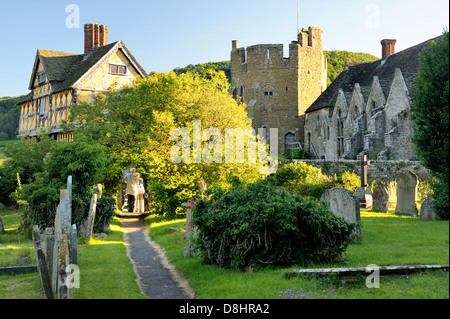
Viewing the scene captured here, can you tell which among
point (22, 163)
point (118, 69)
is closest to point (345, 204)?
point (22, 163)

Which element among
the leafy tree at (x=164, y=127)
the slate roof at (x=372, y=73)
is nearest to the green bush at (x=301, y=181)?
the leafy tree at (x=164, y=127)

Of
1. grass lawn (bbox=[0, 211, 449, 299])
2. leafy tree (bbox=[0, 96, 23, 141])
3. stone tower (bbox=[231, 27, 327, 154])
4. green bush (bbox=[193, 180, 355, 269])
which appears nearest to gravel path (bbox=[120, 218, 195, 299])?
grass lawn (bbox=[0, 211, 449, 299])

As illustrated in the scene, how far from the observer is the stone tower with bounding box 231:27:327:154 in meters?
49.5

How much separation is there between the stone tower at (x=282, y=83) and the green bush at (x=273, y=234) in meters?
39.3

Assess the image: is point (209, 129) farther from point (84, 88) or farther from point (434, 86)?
point (84, 88)

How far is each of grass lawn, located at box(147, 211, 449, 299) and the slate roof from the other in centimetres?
2549

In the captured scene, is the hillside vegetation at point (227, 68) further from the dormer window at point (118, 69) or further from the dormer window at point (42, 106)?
the dormer window at point (118, 69)

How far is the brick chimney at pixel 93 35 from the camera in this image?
43469mm

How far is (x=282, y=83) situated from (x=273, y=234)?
4132cm

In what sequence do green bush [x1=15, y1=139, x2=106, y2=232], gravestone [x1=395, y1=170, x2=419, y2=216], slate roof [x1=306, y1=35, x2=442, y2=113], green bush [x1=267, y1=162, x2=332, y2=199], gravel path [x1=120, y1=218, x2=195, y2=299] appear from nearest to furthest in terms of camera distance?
1. gravel path [x1=120, y1=218, x2=195, y2=299]
2. gravestone [x1=395, y1=170, x2=419, y2=216]
3. green bush [x1=15, y1=139, x2=106, y2=232]
4. green bush [x1=267, y1=162, x2=332, y2=199]
5. slate roof [x1=306, y1=35, x2=442, y2=113]

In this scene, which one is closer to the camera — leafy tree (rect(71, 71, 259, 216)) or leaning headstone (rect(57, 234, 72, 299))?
leaning headstone (rect(57, 234, 72, 299))

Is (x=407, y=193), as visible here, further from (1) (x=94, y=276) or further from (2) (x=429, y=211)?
(1) (x=94, y=276)

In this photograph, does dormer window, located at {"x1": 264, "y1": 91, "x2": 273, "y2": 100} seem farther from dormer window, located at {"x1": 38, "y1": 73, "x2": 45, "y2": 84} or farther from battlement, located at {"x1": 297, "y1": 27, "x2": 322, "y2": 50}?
dormer window, located at {"x1": 38, "y1": 73, "x2": 45, "y2": 84}
